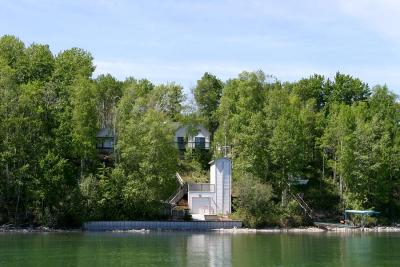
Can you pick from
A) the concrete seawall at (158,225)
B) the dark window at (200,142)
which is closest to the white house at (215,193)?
the concrete seawall at (158,225)

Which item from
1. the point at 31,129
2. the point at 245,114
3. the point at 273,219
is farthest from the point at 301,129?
the point at 31,129

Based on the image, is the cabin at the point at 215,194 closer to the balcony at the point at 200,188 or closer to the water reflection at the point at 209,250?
the balcony at the point at 200,188

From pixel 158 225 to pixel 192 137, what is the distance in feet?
80.7

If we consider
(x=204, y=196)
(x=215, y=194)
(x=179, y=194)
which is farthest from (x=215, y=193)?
(x=179, y=194)

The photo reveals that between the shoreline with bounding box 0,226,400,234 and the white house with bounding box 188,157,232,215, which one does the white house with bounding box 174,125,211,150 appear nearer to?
the white house with bounding box 188,157,232,215

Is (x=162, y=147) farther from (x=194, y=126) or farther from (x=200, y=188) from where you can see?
(x=194, y=126)

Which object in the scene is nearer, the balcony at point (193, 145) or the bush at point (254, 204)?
the bush at point (254, 204)

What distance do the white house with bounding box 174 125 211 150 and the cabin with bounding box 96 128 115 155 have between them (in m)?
10.5

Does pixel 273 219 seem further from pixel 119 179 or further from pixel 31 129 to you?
pixel 31 129

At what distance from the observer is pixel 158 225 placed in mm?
69688

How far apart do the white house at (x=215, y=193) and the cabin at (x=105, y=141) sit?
13.8m

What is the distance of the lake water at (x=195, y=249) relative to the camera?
41.1 m

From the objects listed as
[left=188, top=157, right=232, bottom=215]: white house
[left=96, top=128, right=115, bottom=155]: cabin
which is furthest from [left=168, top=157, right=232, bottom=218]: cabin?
[left=96, top=128, right=115, bottom=155]: cabin

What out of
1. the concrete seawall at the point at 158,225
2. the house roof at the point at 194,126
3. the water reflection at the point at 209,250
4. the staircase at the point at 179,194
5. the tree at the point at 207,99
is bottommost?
the water reflection at the point at 209,250
